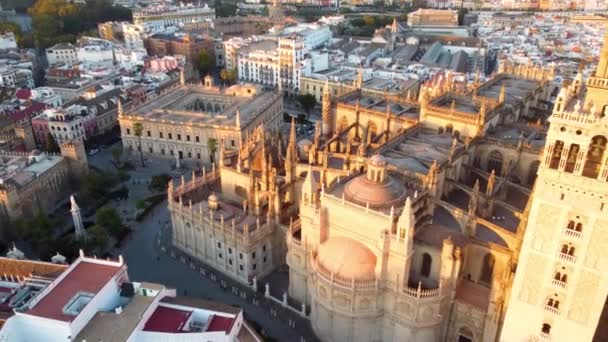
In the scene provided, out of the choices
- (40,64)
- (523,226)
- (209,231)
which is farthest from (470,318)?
(40,64)

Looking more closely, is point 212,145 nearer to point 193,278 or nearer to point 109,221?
point 109,221

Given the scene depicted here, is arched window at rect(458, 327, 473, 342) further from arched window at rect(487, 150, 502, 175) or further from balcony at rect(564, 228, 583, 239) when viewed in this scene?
arched window at rect(487, 150, 502, 175)

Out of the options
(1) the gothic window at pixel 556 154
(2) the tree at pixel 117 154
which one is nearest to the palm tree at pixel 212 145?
Answer: (2) the tree at pixel 117 154

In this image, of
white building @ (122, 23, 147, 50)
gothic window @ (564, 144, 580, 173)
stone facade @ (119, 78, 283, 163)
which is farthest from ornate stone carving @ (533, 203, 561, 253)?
white building @ (122, 23, 147, 50)

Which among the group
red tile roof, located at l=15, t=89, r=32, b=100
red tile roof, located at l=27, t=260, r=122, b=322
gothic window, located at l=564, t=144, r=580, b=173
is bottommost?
red tile roof, located at l=27, t=260, r=122, b=322

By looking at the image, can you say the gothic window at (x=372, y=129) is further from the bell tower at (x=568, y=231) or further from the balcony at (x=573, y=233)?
the balcony at (x=573, y=233)

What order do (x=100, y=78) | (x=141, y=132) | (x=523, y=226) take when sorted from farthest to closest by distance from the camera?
1. (x=100, y=78)
2. (x=141, y=132)
3. (x=523, y=226)

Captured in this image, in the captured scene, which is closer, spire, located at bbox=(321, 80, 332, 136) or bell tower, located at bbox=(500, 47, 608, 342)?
bell tower, located at bbox=(500, 47, 608, 342)

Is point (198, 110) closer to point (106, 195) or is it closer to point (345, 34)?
point (106, 195)
